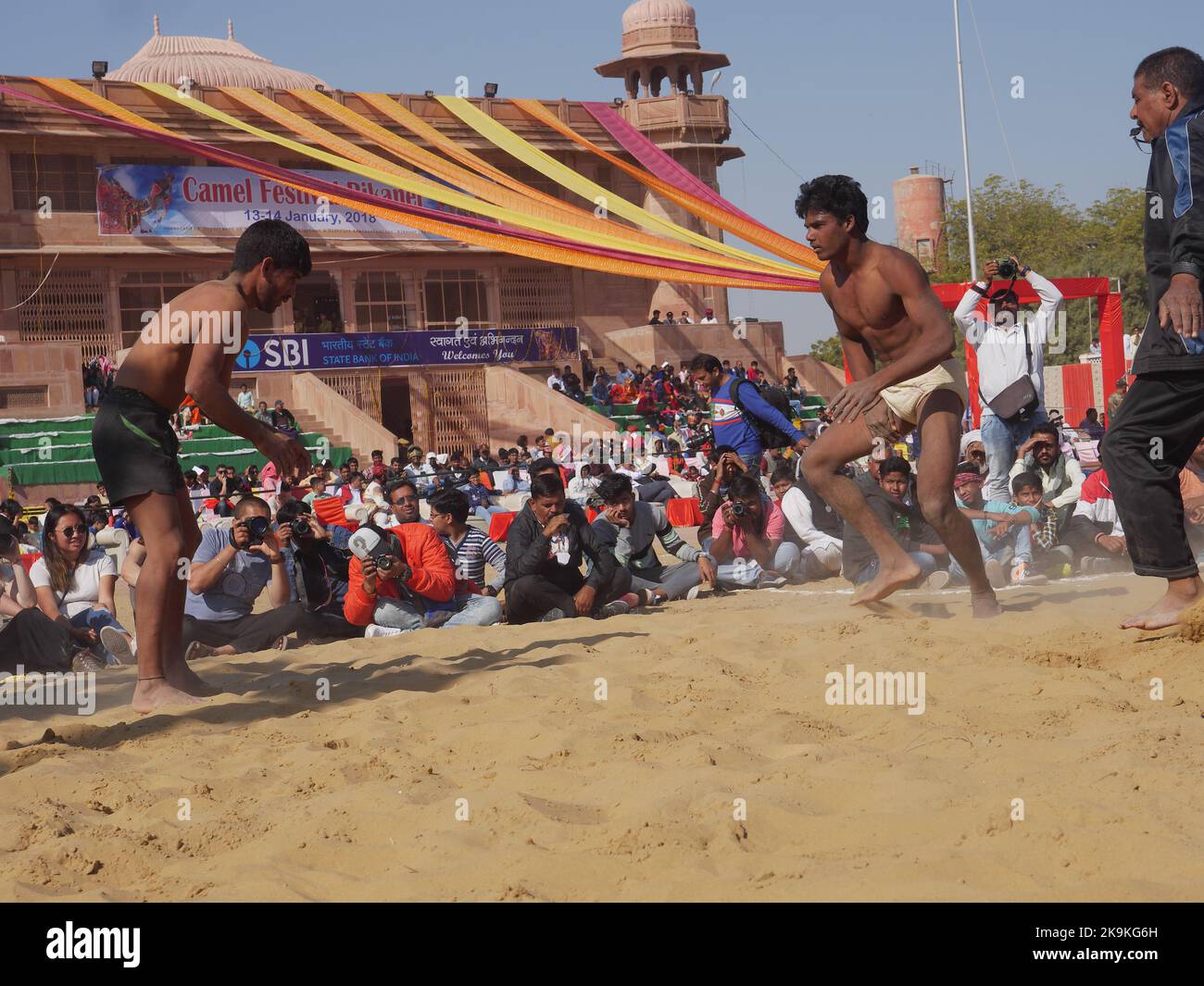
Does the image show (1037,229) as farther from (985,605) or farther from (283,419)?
(985,605)

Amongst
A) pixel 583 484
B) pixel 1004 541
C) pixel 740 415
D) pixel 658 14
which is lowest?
pixel 1004 541

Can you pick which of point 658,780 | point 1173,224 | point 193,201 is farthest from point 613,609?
point 193,201

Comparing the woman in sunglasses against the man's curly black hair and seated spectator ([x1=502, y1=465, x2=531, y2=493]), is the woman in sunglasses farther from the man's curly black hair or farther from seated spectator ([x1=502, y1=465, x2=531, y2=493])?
seated spectator ([x1=502, y1=465, x2=531, y2=493])

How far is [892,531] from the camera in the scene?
7.90m

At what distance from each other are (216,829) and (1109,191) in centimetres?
5580

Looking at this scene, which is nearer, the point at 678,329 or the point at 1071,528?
the point at 1071,528

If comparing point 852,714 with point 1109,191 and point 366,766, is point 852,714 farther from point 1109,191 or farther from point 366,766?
point 1109,191

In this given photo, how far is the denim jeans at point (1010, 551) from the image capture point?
7.60 m

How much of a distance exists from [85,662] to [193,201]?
1028 inches

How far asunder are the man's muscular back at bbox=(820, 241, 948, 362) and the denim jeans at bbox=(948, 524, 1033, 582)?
7.83 feet

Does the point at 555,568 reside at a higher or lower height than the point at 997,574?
higher
